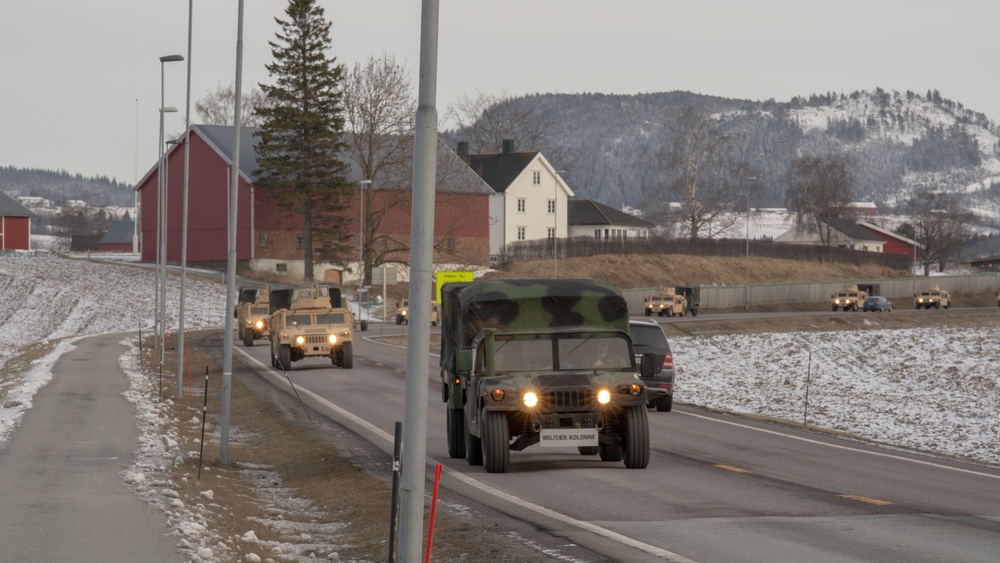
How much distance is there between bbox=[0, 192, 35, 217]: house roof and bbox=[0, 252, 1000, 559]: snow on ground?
2263 cm

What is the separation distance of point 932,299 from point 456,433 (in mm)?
85510

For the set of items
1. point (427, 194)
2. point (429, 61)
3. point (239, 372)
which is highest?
point (429, 61)

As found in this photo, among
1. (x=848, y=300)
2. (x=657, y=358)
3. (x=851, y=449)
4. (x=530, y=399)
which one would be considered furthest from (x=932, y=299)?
(x=530, y=399)

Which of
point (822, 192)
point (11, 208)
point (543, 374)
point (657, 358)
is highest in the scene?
point (822, 192)

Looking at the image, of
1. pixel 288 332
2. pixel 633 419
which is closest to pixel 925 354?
pixel 288 332

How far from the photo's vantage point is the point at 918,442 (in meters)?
24.6

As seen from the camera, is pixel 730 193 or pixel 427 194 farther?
pixel 730 193

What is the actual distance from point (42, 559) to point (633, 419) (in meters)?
7.92

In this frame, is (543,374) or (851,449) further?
(851,449)

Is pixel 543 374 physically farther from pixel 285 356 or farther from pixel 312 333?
pixel 312 333

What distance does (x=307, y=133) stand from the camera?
8625 centimetres

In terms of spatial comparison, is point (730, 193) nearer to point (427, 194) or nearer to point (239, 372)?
point (239, 372)

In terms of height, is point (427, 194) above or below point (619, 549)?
above

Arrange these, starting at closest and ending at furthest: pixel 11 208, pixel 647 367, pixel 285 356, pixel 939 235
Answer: pixel 647 367
pixel 285 356
pixel 11 208
pixel 939 235
